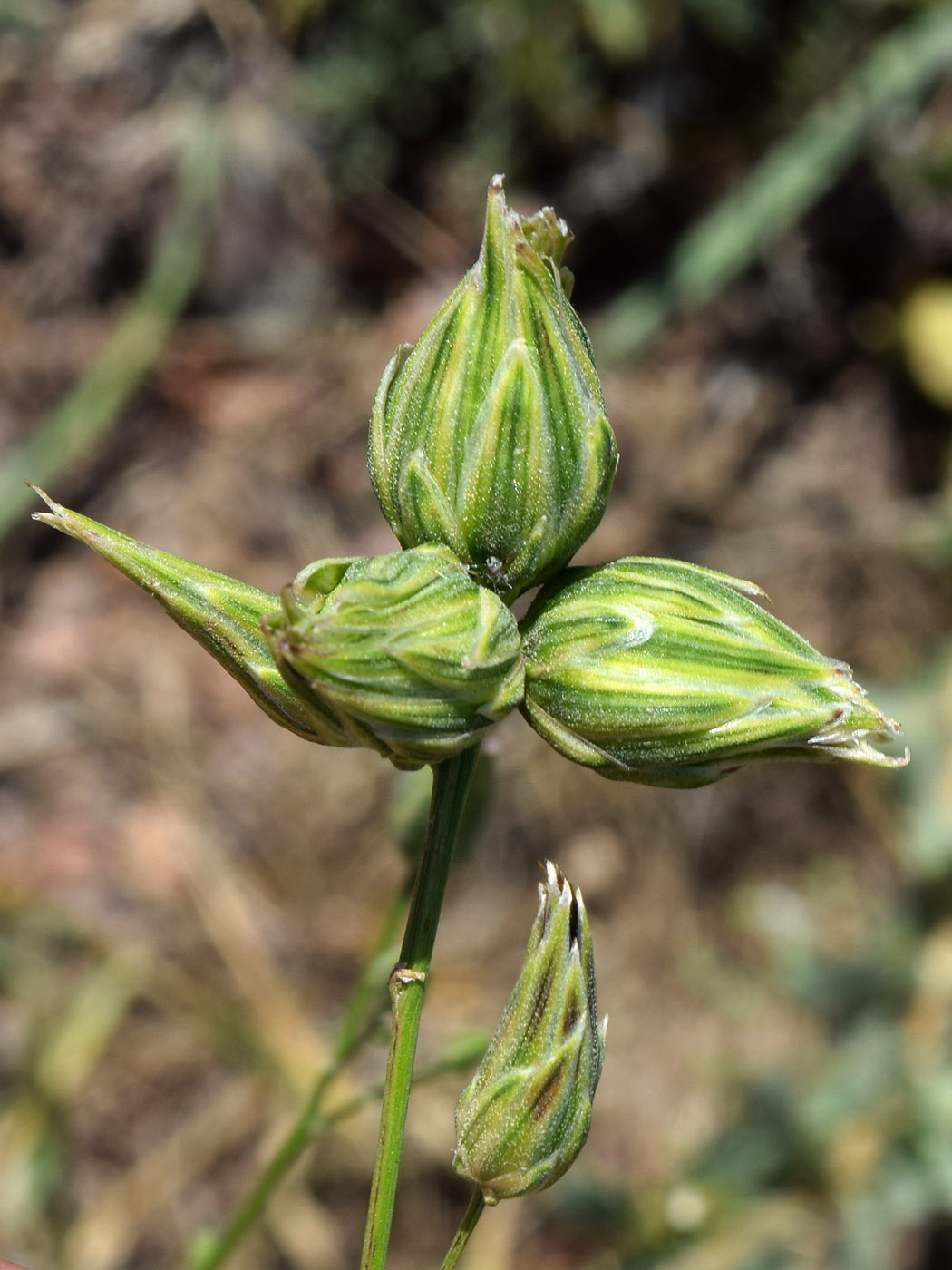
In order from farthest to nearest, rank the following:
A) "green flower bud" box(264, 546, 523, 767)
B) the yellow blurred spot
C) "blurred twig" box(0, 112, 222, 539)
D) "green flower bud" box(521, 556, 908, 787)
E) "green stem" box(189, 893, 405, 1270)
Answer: the yellow blurred spot → "blurred twig" box(0, 112, 222, 539) → "green stem" box(189, 893, 405, 1270) → "green flower bud" box(521, 556, 908, 787) → "green flower bud" box(264, 546, 523, 767)

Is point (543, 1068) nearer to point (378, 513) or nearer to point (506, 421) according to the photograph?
point (506, 421)

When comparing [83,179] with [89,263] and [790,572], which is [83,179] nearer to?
[89,263]

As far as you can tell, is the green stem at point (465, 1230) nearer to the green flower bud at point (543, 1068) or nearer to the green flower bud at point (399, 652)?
the green flower bud at point (543, 1068)

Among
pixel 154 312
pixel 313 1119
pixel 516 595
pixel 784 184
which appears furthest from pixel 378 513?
pixel 516 595

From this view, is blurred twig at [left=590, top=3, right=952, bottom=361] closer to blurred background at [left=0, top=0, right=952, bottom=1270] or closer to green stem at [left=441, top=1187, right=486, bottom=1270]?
blurred background at [left=0, top=0, right=952, bottom=1270]

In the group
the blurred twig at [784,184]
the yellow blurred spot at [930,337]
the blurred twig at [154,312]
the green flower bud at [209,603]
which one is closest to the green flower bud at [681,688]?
the green flower bud at [209,603]

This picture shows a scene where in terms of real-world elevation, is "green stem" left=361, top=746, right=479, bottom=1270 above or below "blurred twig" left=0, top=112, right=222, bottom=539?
below

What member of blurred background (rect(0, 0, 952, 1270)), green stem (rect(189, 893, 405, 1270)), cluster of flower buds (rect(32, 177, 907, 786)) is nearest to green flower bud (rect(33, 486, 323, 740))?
cluster of flower buds (rect(32, 177, 907, 786))

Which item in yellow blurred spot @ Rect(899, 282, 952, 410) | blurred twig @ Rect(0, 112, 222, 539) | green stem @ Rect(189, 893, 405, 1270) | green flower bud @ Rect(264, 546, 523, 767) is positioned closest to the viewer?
green flower bud @ Rect(264, 546, 523, 767)
